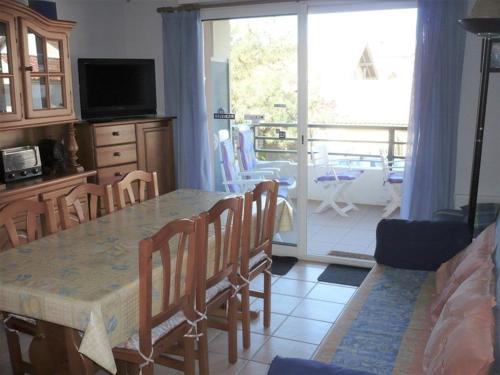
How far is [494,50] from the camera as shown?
3.36m

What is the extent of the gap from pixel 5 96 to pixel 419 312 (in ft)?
9.18

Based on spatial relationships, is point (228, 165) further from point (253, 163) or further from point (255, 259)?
point (255, 259)

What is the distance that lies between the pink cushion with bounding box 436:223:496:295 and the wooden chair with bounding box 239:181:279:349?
0.99m

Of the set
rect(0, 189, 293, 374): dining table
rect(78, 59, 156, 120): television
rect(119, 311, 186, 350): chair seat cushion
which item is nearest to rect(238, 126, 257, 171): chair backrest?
rect(78, 59, 156, 120): television

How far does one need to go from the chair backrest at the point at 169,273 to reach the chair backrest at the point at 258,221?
49 cm

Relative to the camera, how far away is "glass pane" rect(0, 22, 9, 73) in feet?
10.8

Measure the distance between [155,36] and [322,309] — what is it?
2850 mm

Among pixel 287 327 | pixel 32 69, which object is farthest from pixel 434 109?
pixel 32 69

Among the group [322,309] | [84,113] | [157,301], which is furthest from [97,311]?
[84,113]

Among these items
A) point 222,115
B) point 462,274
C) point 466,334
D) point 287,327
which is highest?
point 222,115

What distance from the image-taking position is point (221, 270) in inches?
104

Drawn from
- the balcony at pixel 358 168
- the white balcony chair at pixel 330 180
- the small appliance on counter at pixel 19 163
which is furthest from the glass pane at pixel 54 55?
the white balcony chair at pixel 330 180

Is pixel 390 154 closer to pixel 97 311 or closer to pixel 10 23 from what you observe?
pixel 10 23

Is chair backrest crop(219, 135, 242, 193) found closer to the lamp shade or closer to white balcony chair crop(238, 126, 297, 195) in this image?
white balcony chair crop(238, 126, 297, 195)
